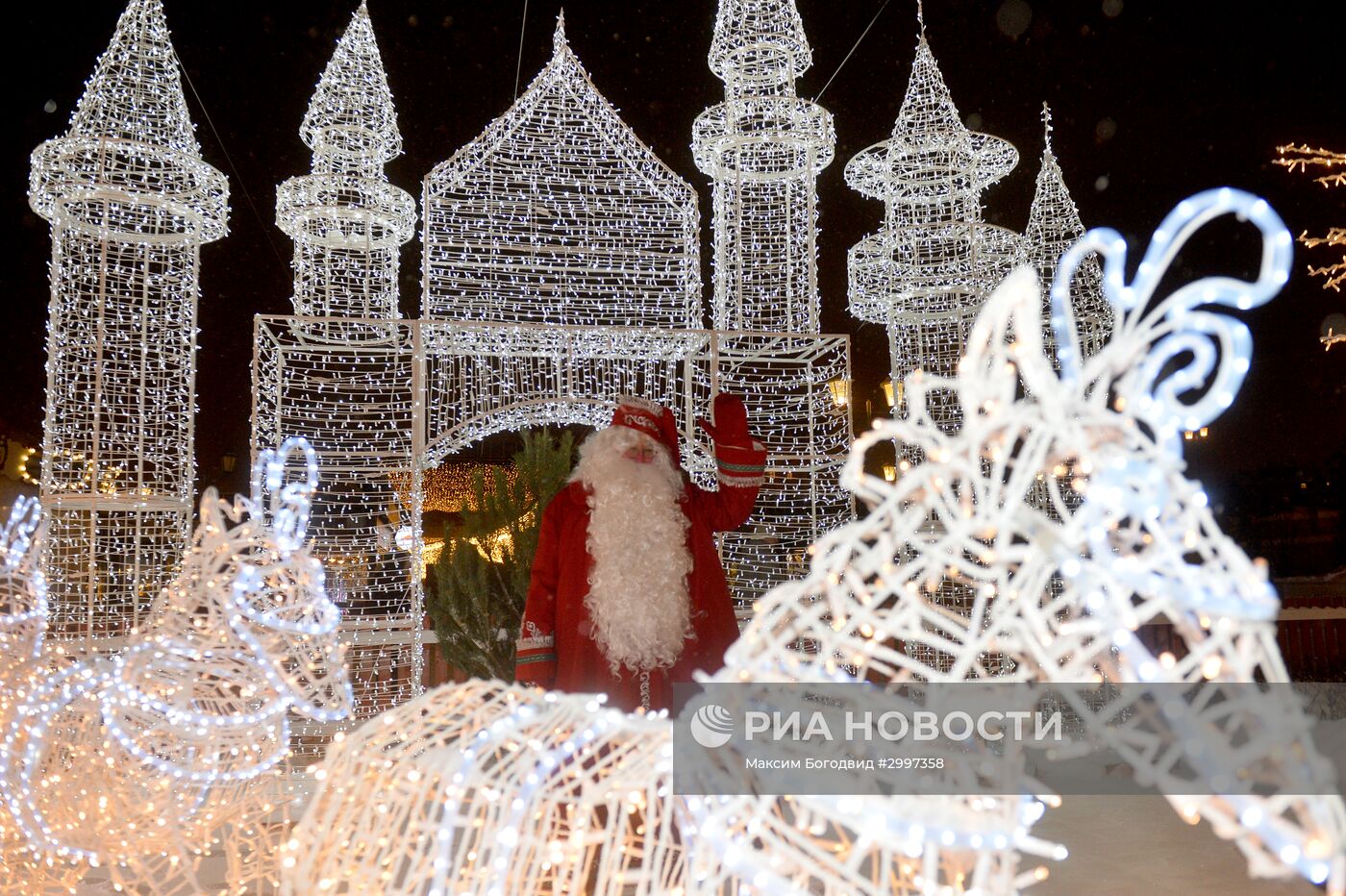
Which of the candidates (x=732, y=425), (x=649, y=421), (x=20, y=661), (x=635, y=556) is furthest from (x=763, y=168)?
(x=20, y=661)

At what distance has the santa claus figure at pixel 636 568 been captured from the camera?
3576mm

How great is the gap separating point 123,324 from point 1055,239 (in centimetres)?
804

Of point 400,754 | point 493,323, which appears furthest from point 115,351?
point 400,754

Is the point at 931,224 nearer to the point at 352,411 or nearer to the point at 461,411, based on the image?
the point at 461,411

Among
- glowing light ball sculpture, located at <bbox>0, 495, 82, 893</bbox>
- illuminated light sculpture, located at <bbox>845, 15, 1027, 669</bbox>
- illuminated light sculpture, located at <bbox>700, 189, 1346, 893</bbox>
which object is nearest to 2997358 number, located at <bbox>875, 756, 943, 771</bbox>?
illuminated light sculpture, located at <bbox>700, 189, 1346, 893</bbox>

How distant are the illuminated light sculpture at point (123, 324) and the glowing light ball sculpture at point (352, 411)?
767mm

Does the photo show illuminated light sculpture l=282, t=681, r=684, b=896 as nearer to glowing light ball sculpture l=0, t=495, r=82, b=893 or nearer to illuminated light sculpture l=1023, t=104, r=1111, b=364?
glowing light ball sculpture l=0, t=495, r=82, b=893

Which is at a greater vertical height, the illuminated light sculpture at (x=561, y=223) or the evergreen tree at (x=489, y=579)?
the illuminated light sculpture at (x=561, y=223)

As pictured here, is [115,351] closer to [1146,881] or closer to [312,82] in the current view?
[312,82]

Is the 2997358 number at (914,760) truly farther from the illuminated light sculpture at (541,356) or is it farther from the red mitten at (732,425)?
the illuminated light sculpture at (541,356)

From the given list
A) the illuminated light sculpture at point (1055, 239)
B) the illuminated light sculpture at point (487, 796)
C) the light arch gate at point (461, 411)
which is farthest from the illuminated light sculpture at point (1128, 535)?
the illuminated light sculpture at point (1055, 239)

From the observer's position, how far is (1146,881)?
387 cm

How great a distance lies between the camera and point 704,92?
10086mm

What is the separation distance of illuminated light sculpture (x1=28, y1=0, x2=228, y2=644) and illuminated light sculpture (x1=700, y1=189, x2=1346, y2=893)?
649 cm
